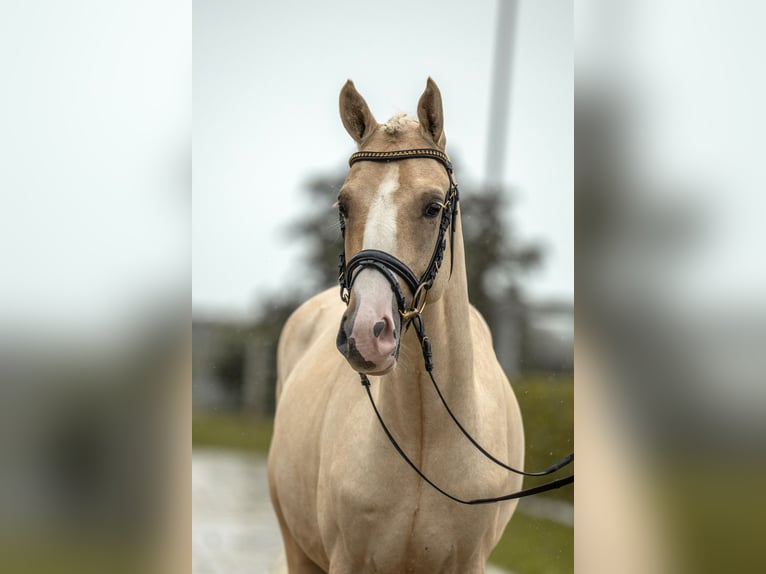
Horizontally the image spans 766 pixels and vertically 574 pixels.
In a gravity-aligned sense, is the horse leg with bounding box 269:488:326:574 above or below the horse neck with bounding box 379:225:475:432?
below

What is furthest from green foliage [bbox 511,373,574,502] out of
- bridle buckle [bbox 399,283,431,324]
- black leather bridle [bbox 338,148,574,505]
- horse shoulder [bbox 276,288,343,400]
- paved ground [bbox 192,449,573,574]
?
paved ground [bbox 192,449,573,574]

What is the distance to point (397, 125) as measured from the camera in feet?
7.23

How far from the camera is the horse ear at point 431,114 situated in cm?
218

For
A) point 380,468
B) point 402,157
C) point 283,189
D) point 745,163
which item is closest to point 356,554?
point 380,468

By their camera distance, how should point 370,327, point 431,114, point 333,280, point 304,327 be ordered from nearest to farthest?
point 370,327, point 431,114, point 304,327, point 333,280

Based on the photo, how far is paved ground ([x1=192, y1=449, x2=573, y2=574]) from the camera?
4141 millimetres

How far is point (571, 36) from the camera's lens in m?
2.91

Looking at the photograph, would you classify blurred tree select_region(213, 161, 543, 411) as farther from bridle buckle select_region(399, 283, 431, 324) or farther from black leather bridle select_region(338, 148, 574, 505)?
bridle buckle select_region(399, 283, 431, 324)

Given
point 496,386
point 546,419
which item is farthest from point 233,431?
point 496,386

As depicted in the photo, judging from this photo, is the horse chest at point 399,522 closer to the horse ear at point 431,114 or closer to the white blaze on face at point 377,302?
the white blaze on face at point 377,302

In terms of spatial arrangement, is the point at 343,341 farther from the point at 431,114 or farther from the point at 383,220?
the point at 431,114

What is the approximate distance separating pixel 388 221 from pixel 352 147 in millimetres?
1870

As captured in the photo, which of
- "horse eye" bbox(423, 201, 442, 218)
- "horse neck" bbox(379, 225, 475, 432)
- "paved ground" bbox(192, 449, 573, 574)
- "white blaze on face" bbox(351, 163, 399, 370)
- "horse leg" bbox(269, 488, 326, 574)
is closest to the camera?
"white blaze on face" bbox(351, 163, 399, 370)

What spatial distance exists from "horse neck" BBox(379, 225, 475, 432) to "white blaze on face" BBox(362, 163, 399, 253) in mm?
277
